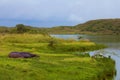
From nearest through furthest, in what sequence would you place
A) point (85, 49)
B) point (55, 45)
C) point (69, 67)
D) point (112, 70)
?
point (69, 67), point (112, 70), point (55, 45), point (85, 49)

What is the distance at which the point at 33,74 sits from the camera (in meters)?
28.6

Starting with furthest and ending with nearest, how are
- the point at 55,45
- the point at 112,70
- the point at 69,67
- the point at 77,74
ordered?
the point at 55,45 → the point at 112,70 → the point at 69,67 → the point at 77,74

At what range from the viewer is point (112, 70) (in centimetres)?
3891

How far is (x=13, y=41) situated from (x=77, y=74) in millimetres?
45069

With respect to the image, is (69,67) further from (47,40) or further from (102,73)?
(47,40)

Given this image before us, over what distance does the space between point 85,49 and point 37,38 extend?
483 inches

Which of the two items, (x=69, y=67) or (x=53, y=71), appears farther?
(x=69, y=67)

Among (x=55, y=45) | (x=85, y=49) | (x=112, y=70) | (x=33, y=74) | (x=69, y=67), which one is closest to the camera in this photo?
(x=33, y=74)

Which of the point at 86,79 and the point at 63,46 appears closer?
the point at 86,79

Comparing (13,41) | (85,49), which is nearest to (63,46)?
(85,49)

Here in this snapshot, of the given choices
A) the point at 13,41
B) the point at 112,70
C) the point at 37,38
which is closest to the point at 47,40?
the point at 37,38

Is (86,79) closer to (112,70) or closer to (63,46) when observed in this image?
(112,70)

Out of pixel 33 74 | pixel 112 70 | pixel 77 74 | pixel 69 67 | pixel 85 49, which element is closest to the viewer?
pixel 33 74

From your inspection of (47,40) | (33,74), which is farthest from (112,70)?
(47,40)
